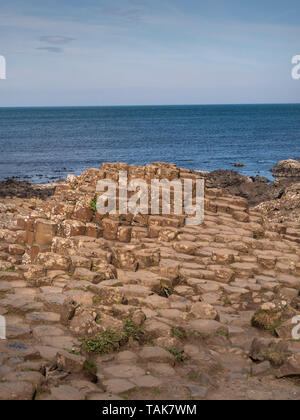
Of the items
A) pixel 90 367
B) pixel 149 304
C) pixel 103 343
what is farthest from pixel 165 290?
pixel 90 367

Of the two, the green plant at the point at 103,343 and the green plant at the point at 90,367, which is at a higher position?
the green plant at the point at 90,367

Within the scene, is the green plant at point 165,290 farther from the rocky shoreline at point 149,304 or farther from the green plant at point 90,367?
the green plant at point 90,367

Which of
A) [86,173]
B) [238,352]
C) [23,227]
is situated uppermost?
[86,173]

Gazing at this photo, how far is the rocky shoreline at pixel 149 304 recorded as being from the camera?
20.0 feet

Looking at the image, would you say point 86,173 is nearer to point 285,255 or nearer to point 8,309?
point 285,255

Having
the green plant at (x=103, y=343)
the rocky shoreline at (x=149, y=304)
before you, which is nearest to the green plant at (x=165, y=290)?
the rocky shoreline at (x=149, y=304)

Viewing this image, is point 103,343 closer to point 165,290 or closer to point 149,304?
point 149,304

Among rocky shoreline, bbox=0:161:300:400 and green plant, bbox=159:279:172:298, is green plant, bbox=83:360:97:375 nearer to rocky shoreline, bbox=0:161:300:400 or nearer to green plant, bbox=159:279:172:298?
rocky shoreline, bbox=0:161:300:400

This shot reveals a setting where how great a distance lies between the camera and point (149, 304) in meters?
8.99

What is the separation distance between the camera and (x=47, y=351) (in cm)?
671

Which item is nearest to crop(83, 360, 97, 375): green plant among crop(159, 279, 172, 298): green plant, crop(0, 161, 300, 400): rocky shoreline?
crop(0, 161, 300, 400): rocky shoreline

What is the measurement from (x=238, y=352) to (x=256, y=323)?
1.05 meters

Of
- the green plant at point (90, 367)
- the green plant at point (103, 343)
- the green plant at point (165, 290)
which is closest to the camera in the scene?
→ the green plant at point (90, 367)
